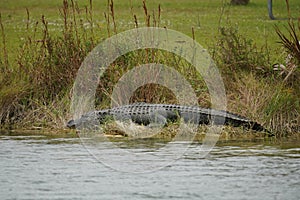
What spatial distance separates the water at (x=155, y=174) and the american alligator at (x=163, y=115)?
0.76 meters

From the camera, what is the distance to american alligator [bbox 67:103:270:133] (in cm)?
1062

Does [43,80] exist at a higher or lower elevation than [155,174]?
higher

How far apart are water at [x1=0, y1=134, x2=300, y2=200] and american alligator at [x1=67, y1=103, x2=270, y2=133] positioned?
2.51 ft

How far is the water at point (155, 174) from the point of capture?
716cm

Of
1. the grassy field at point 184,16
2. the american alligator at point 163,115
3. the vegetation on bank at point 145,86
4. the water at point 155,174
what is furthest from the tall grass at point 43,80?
the grassy field at point 184,16

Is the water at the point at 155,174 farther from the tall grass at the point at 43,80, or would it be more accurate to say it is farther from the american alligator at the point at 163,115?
the tall grass at the point at 43,80

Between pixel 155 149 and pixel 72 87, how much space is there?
2938 millimetres

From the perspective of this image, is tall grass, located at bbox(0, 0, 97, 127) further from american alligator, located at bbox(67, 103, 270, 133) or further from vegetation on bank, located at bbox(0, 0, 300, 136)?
american alligator, located at bbox(67, 103, 270, 133)

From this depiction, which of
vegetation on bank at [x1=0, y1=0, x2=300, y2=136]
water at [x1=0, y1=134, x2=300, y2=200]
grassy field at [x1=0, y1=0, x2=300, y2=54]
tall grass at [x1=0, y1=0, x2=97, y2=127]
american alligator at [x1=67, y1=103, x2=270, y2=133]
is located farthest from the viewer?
grassy field at [x1=0, y1=0, x2=300, y2=54]

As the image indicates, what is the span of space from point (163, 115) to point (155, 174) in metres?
3.05

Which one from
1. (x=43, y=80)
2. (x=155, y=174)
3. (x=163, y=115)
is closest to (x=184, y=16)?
(x=43, y=80)

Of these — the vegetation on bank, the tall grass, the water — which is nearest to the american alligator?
the vegetation on bank

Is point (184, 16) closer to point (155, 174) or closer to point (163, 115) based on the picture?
point (163, 115)

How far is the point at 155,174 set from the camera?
318 inches
